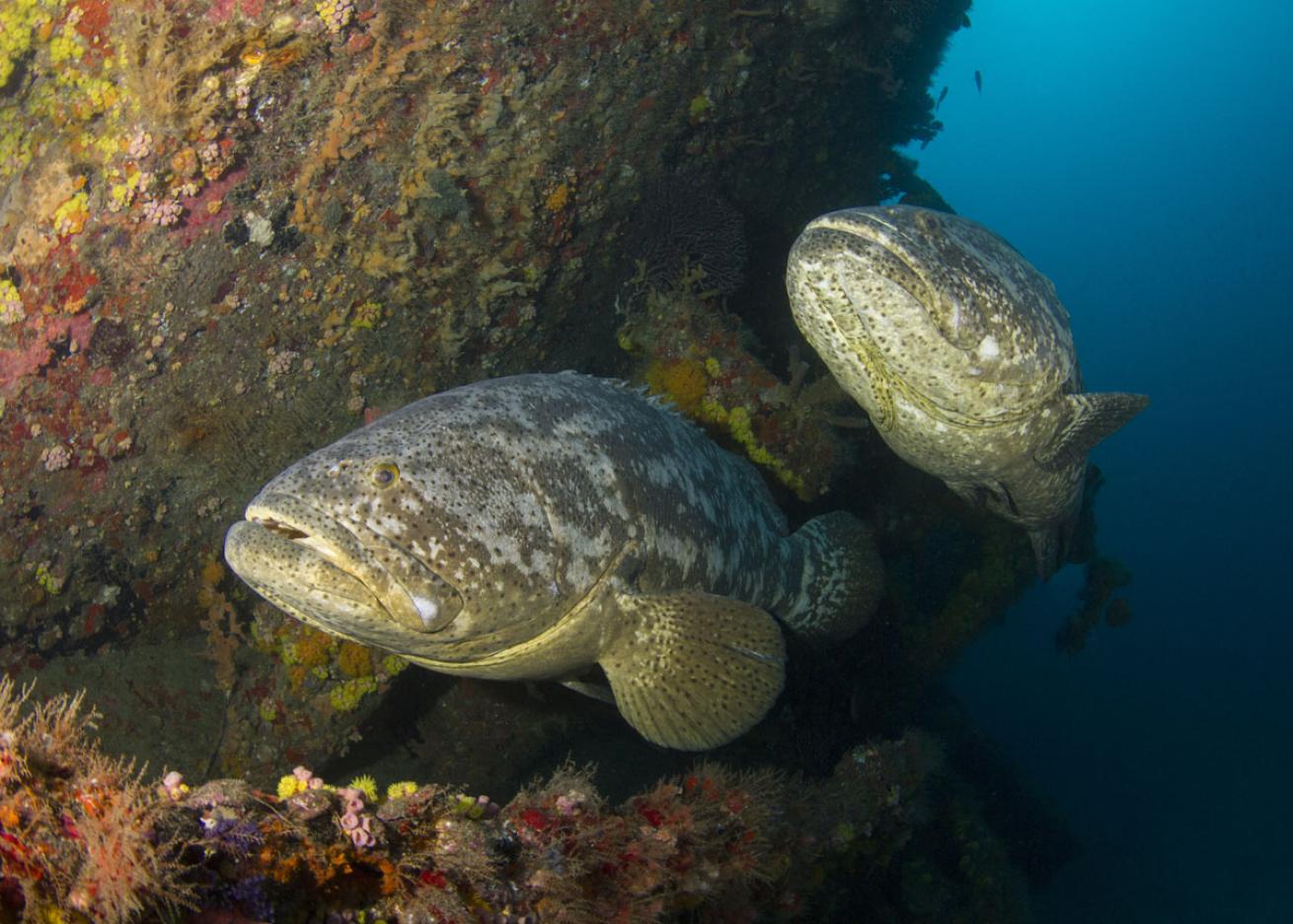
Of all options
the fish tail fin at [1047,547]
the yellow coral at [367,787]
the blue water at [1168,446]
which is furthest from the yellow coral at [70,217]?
the blue water at [1168,446]

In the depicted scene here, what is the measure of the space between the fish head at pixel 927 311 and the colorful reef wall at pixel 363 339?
3.97 ft

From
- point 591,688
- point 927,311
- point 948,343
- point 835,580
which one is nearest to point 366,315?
point 591,688

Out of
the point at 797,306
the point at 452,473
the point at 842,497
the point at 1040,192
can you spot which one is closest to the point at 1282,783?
the point at 842,497

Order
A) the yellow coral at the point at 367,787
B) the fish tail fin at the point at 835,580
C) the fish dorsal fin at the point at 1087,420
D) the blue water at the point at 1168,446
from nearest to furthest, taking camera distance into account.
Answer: the yellow coral at the point at 367,787, the fish dorsal fin at the point at 1087,420, the fish tail fin at the point at 835,580, the blue water at the point at 1168,446

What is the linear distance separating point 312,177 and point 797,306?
3.18m

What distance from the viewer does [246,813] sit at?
172 centimetres

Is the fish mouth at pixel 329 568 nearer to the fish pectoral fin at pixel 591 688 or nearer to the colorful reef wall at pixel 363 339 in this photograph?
the colorful reef wall at pixel 363 339

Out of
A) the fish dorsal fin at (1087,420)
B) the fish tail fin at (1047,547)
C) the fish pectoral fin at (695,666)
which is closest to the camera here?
the fish pectoral fin at (695,666)

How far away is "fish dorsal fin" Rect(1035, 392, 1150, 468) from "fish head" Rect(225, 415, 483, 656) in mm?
4202

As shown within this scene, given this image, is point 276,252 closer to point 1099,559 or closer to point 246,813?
point 246,813

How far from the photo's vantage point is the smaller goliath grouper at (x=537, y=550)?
2.53m

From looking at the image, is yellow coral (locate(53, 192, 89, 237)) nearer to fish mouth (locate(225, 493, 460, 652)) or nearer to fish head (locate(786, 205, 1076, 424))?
fish mouth (locate(225, 493, 460, 652))

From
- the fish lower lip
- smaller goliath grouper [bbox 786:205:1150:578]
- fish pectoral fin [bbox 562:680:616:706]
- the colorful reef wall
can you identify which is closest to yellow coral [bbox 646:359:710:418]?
the colorful reef wall

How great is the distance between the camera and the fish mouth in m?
2.43
